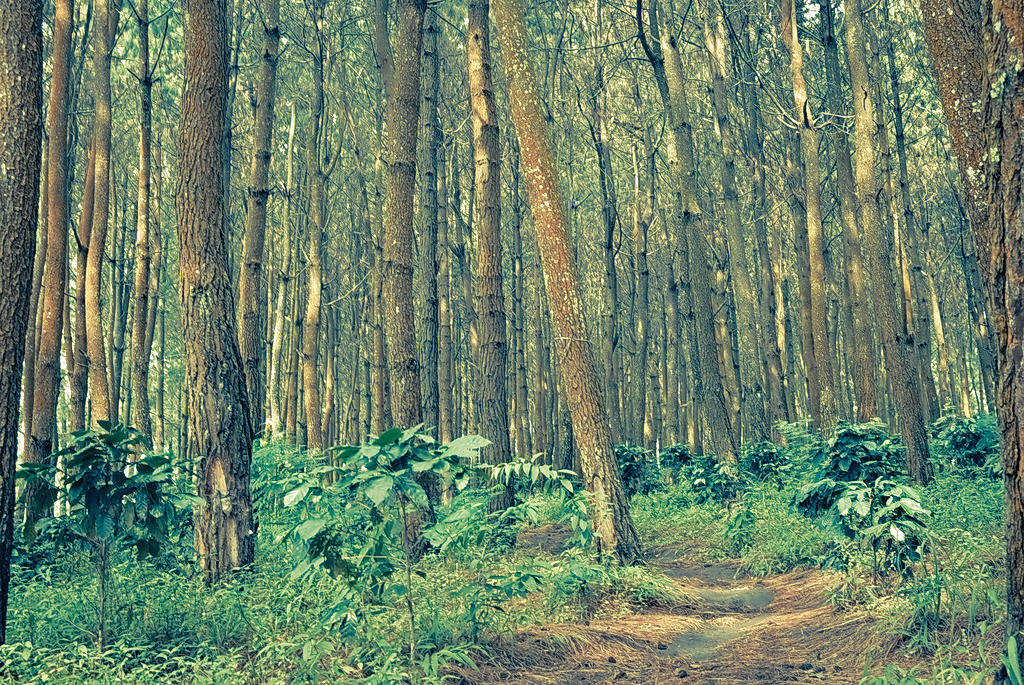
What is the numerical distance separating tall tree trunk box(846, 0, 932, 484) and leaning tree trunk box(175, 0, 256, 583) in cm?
766

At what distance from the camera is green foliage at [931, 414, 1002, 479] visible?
11.6m

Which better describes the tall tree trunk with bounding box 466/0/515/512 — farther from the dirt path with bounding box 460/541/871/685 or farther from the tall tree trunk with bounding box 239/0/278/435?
the dirt path with bounding box 460/541/871/685

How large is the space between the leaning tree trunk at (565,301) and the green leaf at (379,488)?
3.19m

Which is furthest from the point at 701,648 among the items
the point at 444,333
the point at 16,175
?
the point at 444,333

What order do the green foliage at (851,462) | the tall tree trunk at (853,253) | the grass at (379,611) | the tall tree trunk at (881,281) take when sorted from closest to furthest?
the grass at (379,611)
the green foliage at (851,462)
the tall tree trunk at (881,281)
the tall tree trunk at (853,253)

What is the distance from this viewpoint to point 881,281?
9.92m

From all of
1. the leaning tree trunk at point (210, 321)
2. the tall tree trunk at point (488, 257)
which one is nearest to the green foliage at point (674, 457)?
the tall tree trunk at point (488, 257)

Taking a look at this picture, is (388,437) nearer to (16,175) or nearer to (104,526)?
(104,526)

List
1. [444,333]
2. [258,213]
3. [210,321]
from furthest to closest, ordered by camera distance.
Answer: [444,333] → [258,213] → [210,321]

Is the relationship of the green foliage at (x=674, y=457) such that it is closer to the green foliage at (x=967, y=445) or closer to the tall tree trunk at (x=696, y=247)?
the tall tree trunk at (x=696, y=247)

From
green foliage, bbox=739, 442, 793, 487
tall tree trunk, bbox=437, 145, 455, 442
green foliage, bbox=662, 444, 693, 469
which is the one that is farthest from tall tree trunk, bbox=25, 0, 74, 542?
green foliage, bbox=662, 444, 693, 469

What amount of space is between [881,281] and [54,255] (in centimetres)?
939

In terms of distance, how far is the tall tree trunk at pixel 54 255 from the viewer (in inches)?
→ 294

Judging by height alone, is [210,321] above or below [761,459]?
above
